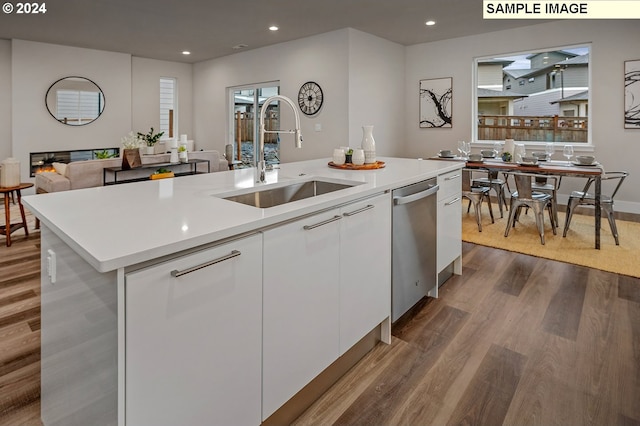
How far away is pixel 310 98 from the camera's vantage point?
248 inches

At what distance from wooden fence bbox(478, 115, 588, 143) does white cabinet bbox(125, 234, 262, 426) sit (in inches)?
239

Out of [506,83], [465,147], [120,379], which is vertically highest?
[506,83]

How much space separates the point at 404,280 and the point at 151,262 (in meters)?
1.56

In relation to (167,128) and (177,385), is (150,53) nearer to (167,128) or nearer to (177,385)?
(167,128)

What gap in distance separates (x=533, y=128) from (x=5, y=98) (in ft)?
Result: 28.6

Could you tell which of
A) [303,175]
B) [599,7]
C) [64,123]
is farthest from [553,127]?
[64,123]

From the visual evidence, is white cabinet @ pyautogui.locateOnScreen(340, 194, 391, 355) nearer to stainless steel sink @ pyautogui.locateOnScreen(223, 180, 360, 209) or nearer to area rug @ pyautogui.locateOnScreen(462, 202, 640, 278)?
stainless steel sink @ pyautogui.locateOnScreen(223, 180, 360, 209)

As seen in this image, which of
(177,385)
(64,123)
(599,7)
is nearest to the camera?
(177,385)

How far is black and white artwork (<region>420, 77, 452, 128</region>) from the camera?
6648 millimetres

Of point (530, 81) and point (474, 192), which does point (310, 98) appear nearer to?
point (474, 192)

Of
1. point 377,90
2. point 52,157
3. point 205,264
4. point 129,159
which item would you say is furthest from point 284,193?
point 52,157

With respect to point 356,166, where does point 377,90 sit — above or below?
above

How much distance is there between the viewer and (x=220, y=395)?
120 centimetres

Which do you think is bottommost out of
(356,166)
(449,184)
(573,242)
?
(573,242)
